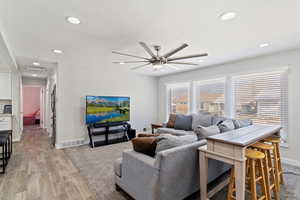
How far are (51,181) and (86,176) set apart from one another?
0.55 metres

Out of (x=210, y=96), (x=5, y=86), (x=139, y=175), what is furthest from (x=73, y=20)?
(x=5, y=86)

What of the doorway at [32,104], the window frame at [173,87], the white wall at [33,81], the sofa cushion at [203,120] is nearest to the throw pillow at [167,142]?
the sofa cushion at [203,120]

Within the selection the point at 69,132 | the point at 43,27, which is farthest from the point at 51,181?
the point at 43,27

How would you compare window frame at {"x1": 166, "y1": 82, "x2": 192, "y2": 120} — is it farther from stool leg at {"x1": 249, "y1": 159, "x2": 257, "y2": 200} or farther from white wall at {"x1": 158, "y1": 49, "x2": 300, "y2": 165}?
stool leg at {"x1": 249, "y1": 159, "x2": 257, "y2": 200}

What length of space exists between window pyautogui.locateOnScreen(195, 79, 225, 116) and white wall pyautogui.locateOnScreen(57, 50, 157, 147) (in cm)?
252

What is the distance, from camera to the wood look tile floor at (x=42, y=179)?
7.11 ft

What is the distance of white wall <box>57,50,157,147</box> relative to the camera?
4.30 metres

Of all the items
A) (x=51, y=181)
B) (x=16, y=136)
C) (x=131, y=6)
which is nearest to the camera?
(x=131, y=6)

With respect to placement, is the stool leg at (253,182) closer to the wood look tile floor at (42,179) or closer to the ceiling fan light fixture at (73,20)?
the wood look tile floor at (42,179)

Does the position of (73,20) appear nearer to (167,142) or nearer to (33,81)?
(167,142)

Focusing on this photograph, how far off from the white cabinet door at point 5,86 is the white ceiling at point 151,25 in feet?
6.87

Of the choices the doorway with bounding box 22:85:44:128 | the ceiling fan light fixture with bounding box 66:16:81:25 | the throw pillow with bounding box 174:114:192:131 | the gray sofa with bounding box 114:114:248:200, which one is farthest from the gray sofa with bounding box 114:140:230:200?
the doorway with bounding box 22:85:44:128

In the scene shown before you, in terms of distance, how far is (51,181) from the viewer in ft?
8.32

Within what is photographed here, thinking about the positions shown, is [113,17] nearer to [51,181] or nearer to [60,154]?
[51,181]
